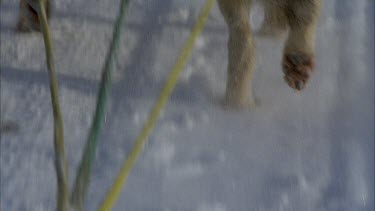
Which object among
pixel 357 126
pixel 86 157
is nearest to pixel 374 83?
pixel 357 126

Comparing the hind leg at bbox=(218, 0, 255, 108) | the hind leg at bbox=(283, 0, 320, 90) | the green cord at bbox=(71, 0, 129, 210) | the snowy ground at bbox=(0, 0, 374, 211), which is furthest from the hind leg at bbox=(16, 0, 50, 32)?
the green cord at bbox=(71, 0, 129, 210)

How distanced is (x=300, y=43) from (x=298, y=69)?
0.40ft

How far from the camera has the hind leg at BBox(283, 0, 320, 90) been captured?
164 centimetres

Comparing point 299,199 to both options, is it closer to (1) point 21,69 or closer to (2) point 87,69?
(2) point 87,69

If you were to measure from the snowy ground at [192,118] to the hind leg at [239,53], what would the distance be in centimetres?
6

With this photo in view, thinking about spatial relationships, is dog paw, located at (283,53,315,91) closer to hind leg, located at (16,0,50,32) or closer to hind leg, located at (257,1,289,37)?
hind leg, located at (257,1,289,37)

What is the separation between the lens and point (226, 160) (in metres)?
1.73

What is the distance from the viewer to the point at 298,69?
1.64 metres

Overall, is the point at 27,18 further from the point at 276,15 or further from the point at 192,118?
the point at 276,15

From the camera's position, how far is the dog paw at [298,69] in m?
1.62

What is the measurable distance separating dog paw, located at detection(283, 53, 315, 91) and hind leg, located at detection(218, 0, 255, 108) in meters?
0.19

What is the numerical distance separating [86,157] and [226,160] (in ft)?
2.55

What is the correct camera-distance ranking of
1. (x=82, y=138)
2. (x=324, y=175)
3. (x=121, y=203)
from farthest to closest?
(x=82, y=138)
(x=324, y=175)
(x=121, y=203)

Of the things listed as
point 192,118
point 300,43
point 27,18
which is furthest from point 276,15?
point 27,18
